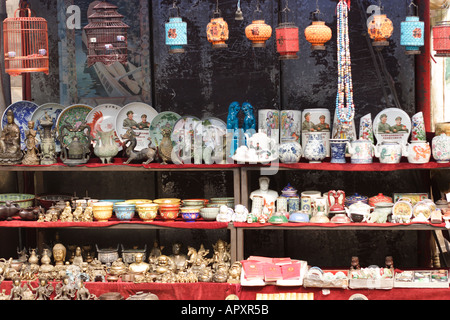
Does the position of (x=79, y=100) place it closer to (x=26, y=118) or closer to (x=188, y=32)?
(x=26, y=118)

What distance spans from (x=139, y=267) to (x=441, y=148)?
2.40 metres

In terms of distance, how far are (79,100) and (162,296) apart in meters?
1.88

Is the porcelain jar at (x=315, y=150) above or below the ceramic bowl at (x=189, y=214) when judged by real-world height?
above

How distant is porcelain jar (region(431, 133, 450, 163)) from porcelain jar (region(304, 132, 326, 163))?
0.81 metres

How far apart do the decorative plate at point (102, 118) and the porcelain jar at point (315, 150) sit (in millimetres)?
1612

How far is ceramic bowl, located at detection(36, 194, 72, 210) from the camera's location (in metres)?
5.88

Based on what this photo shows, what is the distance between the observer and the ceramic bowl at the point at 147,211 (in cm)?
563

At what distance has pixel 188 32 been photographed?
6121 mm

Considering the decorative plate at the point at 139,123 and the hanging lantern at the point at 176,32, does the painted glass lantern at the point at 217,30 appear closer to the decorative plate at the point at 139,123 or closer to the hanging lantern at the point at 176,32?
the hanging lantern at the point at 176,32

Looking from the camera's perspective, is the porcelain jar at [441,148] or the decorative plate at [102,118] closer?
the porcelain jar at [441,148]

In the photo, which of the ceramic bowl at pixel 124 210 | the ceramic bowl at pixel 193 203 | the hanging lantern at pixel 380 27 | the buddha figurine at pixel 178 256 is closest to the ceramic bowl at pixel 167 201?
the ceramic bowl at pixel 193 203
